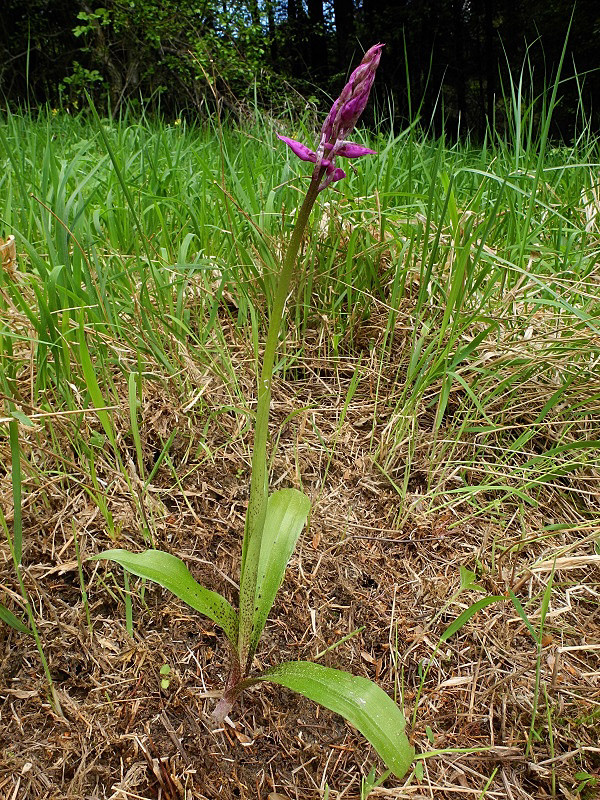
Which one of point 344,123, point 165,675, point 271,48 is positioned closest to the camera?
point 344,123

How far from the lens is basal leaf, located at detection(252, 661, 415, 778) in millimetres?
741

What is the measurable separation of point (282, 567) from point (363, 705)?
264 millimetres

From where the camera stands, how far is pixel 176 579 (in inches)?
33.3

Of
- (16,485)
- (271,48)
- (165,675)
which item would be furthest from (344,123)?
(271,48)

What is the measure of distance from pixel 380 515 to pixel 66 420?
0.72m

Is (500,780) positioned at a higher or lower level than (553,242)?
lower

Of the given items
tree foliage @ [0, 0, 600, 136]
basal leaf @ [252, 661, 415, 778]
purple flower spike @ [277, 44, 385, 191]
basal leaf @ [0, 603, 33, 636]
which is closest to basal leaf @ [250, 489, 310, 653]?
basal leaf @ [252, 661, 415, 778]

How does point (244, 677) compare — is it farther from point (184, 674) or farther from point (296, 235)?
point (296, 235)

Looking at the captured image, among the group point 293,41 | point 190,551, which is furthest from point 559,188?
point 293,41

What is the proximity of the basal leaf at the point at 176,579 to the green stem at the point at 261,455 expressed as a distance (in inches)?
1.6

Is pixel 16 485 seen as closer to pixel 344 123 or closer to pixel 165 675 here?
pixel 165 675

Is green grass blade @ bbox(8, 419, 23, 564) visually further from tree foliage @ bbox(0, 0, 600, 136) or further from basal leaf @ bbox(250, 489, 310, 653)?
tree foliage @ bbox(0, 0, 600, 136)

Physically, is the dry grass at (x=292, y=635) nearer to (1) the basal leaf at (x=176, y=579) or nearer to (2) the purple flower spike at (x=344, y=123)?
(1) the basal leaf at (x=176, y=579)

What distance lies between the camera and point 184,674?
943 millimetres
